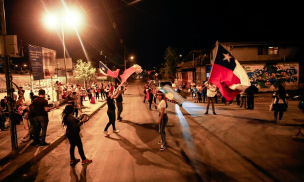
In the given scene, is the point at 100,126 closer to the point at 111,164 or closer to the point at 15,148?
Answer: the point at 15,148

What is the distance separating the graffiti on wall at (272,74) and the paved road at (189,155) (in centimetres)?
1736

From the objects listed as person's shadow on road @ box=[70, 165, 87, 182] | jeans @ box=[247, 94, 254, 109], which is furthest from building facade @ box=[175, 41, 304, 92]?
person's shadow on road @ box=[70, 165, 87, 182]

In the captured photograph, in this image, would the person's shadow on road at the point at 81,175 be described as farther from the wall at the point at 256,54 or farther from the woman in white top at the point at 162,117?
the wall at the point at 256,54

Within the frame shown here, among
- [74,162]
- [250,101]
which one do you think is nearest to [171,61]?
[250,101]

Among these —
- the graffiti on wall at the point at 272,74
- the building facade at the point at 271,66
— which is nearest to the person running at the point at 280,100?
the building facade at the point at 271,66

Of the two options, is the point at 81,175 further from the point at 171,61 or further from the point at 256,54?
the point at 171,61

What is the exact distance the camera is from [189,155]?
6227mm

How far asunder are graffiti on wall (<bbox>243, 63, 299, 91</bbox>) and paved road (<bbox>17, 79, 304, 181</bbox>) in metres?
17.4

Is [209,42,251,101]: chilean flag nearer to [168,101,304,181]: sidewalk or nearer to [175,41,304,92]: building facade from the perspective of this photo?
[168,101,304,181]: sidewalk

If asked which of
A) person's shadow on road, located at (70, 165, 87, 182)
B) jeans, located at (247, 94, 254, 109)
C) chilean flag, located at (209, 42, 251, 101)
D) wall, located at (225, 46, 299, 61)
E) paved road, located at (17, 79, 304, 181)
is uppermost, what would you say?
wall, located at (225, 46, 299, 61)

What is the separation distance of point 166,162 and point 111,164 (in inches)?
57.1

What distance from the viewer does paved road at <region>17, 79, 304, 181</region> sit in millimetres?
5047

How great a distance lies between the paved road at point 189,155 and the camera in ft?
16.6

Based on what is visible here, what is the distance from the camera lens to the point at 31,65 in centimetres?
1286
